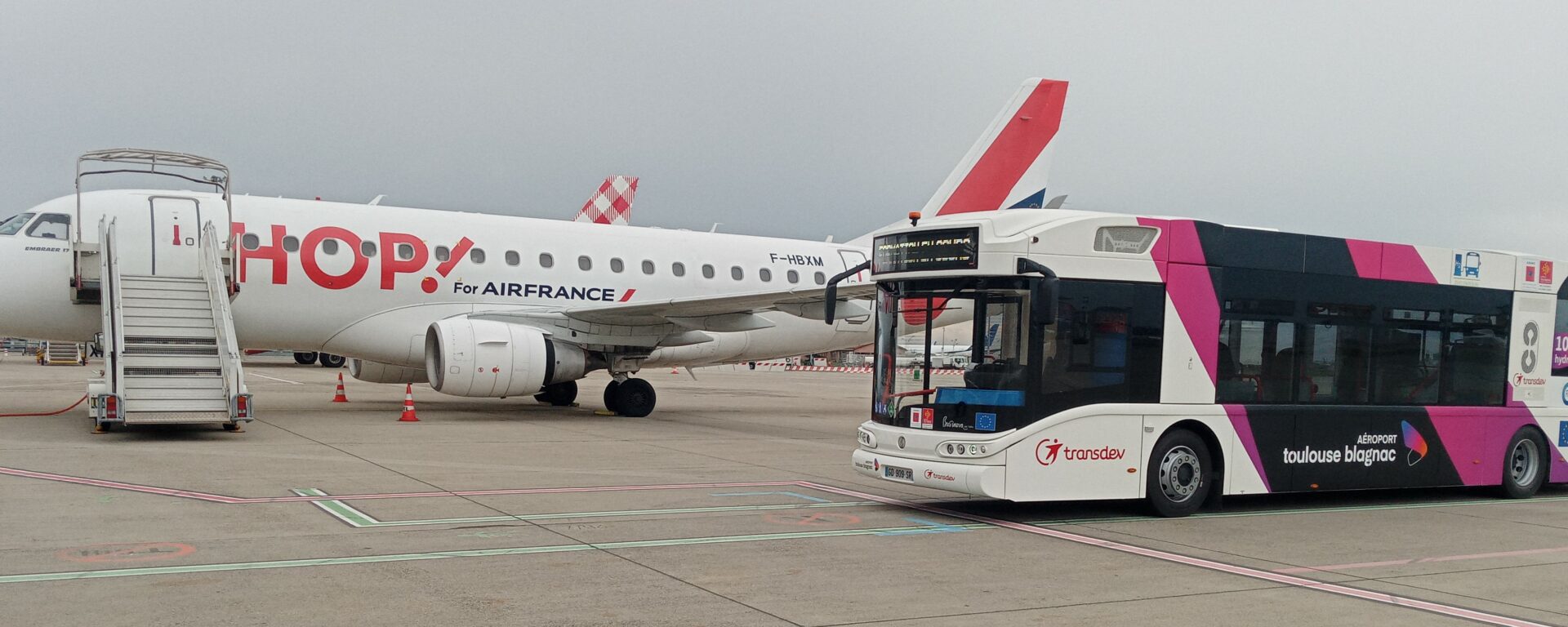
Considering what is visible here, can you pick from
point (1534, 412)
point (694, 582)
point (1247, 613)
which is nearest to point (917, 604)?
point (694, 582)

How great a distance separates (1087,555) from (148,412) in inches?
468

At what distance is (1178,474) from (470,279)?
1349 cm

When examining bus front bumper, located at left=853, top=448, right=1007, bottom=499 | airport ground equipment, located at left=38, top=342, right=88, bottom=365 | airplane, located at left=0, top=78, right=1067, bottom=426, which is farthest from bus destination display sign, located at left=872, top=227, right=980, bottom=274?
airport ground equipment, located at left=38, top=342, right=88, bottom=365

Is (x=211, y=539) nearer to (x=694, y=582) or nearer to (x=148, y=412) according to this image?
(x=694, y=582)

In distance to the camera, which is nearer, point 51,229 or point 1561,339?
point 1561,339

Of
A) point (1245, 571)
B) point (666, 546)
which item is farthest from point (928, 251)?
point (1245, 571)

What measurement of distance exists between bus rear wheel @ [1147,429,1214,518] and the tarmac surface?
223 mm

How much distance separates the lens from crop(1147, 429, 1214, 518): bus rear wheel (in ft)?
33.3

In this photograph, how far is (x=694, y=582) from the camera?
702 centimetres

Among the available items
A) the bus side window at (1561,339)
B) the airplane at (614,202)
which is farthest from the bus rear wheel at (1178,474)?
the airplane at (614,202)

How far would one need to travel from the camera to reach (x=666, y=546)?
8250 mm

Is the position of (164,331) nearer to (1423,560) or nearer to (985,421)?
(985,421)

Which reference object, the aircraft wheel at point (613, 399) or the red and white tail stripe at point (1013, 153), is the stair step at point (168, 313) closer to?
the aircraft wheel at point (613, 399)

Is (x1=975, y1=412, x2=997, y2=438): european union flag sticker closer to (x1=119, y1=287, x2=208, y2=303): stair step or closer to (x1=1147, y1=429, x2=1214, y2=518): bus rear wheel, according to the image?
(x1=1147, y1=429, x2=1214, y2=518): bus rear wheel
